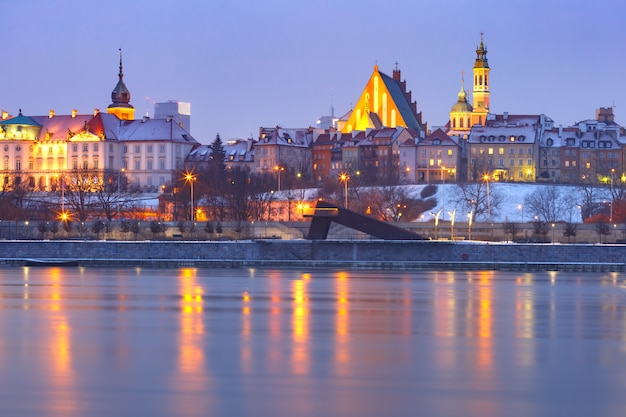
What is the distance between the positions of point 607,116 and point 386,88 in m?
32.0

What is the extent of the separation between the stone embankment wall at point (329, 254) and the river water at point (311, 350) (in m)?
11.1

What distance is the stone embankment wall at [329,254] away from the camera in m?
52.5

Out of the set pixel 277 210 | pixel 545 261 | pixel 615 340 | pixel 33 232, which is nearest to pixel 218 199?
pixel 277 210

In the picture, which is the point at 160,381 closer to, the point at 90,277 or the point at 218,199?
the point at 90,277

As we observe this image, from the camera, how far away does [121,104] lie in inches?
5999

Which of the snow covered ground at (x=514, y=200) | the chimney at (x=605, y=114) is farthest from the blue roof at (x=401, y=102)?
A: the snow covered ground at (x=514, y=200)

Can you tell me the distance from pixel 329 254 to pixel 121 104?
10292 centimetres

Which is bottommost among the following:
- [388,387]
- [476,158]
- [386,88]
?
[388,387]

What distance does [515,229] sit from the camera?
6781cm

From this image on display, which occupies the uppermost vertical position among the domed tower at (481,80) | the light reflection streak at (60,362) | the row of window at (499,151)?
the domed tower at (481,80)

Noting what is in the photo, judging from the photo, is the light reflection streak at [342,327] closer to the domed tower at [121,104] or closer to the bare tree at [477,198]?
the bare tree at [477,198]

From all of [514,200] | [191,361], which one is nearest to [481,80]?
[514,200]

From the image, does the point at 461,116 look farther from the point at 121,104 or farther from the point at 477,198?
the point at 477,198

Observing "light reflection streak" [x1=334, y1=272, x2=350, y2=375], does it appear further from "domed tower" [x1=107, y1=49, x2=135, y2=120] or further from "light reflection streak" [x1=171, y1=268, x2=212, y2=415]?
"domed tower" [x1=107, y1=49, x2=135, y2=120]
